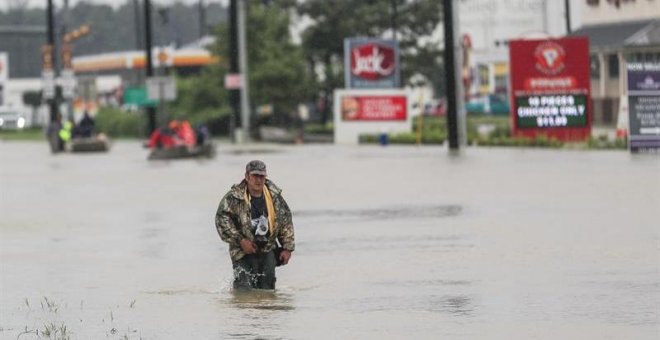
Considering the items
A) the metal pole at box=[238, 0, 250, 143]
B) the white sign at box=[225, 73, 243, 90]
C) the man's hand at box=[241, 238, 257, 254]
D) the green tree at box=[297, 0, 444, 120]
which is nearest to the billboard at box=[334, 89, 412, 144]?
the metal pole at box=[238, 0, 250, 143]

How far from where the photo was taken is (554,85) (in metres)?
52.8

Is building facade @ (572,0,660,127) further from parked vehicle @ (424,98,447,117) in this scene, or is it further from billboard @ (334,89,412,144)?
parked vehicle @ (424,98,447,117)

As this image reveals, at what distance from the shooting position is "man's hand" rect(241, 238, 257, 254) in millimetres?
15977

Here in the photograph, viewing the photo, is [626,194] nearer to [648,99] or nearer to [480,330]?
[648,99]

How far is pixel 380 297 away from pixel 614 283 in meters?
2.17

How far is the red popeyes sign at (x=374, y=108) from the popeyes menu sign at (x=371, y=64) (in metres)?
1.09

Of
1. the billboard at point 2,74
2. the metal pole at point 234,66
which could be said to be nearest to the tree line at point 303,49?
the metal pole at point 234,66

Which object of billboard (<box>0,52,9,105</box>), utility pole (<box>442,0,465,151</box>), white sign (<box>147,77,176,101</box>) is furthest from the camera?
billboard (<box>0,52,9,105</box>)

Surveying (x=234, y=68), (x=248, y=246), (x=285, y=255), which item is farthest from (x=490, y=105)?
(x=248, y=246)

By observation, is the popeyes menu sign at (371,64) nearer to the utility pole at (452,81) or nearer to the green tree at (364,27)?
the utility pole at (452,81)

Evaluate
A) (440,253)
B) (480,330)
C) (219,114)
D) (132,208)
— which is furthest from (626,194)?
(219,114)

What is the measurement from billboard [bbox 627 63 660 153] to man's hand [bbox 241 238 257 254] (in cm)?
2678

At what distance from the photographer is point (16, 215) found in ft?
102

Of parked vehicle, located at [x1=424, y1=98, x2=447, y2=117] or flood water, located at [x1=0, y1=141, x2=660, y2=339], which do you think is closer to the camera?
flood water, located at [x1=0, y1=141, x2=660, y2=339]
